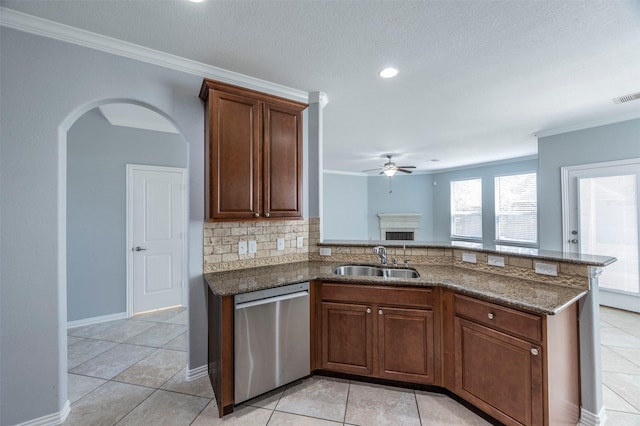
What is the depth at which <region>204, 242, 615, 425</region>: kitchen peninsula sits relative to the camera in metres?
1.60

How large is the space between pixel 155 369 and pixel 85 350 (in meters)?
0.97

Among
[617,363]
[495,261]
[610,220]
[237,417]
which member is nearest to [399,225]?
[610,220]

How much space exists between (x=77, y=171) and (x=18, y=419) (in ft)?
8.66

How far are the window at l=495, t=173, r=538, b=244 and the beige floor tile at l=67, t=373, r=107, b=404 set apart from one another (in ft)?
25.3

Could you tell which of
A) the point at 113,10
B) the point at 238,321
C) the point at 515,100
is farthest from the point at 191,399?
the point at 515,100

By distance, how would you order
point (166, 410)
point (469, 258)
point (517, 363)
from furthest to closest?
point (469, 258) < point (166, 410) < point (517, 363)

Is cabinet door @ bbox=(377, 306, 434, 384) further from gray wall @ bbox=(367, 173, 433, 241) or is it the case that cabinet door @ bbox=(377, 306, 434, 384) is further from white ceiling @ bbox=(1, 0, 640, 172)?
gray wall @ bbox=(367, 173, 433, 241)

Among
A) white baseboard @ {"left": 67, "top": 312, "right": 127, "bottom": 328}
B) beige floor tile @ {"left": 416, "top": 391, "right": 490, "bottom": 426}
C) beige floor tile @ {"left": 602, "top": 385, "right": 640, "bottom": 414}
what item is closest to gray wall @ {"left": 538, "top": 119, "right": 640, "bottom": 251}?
beige floor tile @ {"left": 602, "top": 385, "right": 640, "bottom": 414}

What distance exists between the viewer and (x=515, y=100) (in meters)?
3.16

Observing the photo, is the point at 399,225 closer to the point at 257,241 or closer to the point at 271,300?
the point at 257,241

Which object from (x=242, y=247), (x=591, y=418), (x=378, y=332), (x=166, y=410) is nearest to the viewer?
(x=591, y=418)

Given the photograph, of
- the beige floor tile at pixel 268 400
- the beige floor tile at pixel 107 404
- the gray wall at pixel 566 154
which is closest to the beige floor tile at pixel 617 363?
the gray wall at pixel 566 154

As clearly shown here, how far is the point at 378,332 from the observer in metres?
2.18

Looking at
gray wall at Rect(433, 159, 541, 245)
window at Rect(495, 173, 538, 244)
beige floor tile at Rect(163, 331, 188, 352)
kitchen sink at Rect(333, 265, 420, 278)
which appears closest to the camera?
kitchen sink at Rect(333, 265, 420, 278)
